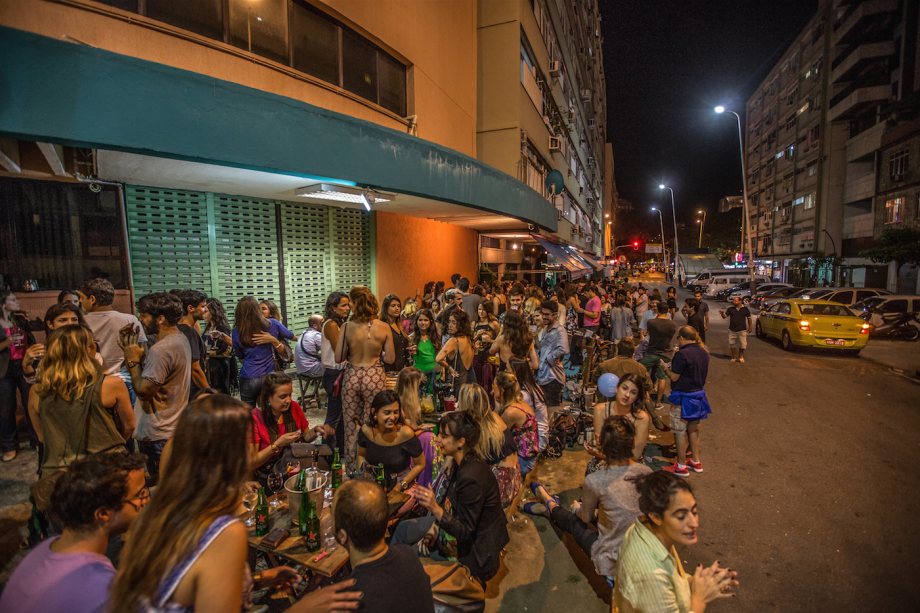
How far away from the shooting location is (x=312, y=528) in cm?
272

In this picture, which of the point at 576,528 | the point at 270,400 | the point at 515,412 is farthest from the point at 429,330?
the point at 576,528

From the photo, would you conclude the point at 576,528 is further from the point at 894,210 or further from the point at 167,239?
the point at 894,210

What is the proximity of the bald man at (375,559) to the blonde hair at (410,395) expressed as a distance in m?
2.33

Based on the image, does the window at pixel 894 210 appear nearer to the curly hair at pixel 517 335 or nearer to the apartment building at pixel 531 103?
the apartment building at pixel 531 103

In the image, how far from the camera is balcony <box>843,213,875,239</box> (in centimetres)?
3051

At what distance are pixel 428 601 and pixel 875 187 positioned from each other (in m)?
41.7

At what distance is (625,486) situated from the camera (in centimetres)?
304

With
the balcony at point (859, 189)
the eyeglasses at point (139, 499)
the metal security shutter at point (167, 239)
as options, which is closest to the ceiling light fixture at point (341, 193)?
the metal security shutter at point (167, 239)

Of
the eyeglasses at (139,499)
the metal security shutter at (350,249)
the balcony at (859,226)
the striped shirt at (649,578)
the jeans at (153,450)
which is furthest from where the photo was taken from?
the balcony at (859,226)

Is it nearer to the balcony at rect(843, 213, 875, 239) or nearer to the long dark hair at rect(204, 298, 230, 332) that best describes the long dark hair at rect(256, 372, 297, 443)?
Result: the long dark hair at rect(204, 298, 230, 332)

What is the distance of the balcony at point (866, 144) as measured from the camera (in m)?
29.3

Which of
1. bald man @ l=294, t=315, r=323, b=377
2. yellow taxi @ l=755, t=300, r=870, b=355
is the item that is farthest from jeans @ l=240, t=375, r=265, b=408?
yellow taxi @ l=755, t=300, r=870, b=355

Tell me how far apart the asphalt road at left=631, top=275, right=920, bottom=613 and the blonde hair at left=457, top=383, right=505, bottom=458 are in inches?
80.0

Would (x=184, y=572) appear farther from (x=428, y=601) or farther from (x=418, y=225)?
(x=418, y=225)
